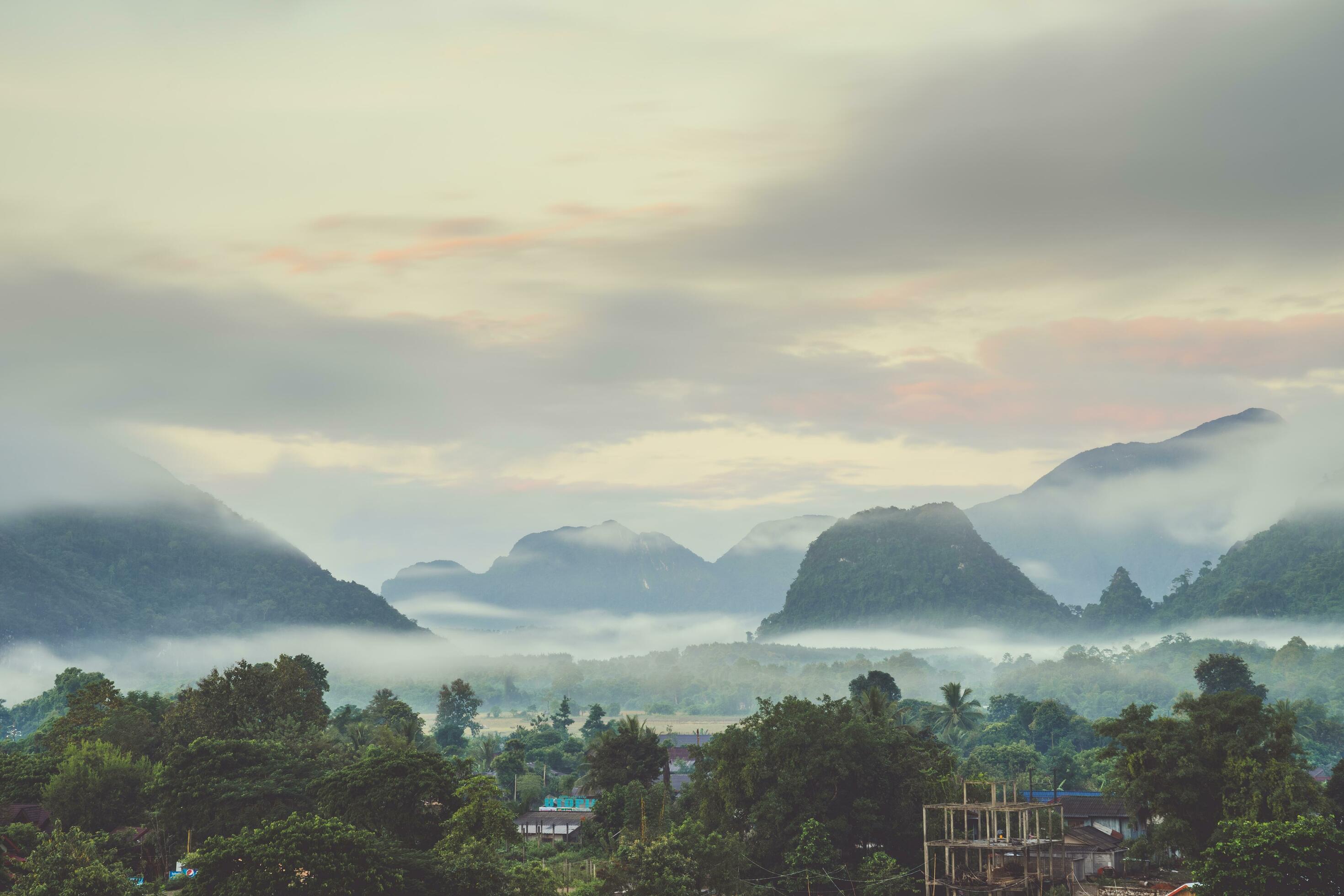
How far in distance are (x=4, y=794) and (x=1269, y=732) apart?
54303mm

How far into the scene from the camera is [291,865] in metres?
33.1

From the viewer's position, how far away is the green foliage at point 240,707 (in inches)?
2517

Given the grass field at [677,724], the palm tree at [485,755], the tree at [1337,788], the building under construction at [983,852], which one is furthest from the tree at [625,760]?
the grass field at [677,724]

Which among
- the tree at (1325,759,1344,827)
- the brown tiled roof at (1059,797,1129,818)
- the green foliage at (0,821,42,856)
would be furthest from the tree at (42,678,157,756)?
the tree at (1325,759,1344,827)

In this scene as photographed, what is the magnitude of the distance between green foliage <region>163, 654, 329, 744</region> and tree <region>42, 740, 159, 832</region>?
5201 millimetres

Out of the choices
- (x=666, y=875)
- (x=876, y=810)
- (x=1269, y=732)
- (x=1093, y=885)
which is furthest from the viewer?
(x=1093, y=885)

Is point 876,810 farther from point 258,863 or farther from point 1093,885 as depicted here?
point 258,863

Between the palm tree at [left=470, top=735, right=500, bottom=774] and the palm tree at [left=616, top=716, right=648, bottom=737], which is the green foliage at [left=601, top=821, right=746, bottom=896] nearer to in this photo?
the palm tree at [left=616, top=716, right=648, bottom=737]

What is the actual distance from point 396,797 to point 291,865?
1256 cm

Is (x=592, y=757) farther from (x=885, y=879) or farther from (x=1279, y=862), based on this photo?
(x=1279, y=862)

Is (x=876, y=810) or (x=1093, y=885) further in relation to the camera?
(x=1093, y=885)

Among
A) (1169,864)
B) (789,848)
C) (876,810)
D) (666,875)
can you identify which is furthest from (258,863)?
(1169,864)

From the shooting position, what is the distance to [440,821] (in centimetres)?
4628

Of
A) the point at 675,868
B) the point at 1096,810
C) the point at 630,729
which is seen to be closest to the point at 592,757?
the point at 630,729
